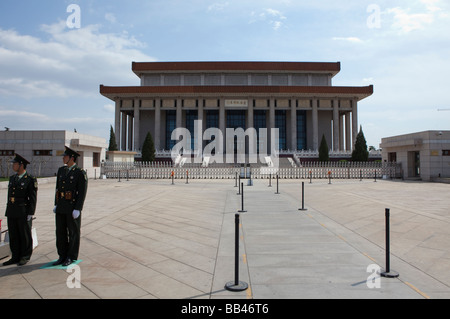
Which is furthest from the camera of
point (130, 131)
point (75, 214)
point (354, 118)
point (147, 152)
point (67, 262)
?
point (130, 131)

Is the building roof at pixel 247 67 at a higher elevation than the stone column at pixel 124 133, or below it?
higher

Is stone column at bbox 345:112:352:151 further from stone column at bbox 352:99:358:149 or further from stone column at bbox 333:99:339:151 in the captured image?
stone column at bbox 333:99:339:151

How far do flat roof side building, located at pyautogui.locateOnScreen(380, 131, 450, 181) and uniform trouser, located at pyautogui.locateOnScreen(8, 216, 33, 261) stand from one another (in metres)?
29.7

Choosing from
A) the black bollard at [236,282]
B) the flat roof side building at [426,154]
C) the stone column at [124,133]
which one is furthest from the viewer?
the stone column at [124,133]

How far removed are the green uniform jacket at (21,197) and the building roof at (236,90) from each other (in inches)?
2065

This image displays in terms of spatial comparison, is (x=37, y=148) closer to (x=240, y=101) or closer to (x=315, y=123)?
(x=240, y=101)

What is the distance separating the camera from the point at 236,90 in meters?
56.4

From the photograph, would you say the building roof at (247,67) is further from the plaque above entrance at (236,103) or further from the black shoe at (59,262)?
the black shoe at (59,262)

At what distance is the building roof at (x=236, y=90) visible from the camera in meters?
56.2

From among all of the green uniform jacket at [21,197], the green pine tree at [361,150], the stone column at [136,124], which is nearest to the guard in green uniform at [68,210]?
the green uniform jacket at [21,197]

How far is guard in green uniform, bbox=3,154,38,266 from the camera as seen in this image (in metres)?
5.24

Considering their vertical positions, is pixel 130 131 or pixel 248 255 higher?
pixel 130 131

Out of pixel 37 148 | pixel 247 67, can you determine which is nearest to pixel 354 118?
pixel 247 67

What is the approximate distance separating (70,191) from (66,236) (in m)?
0.86
